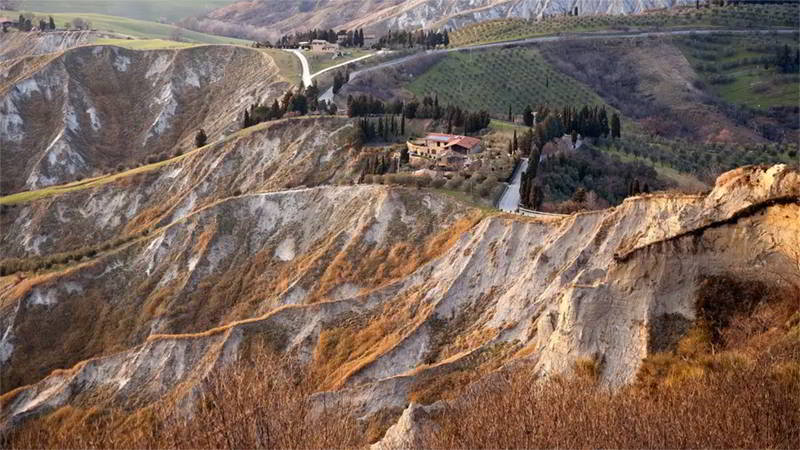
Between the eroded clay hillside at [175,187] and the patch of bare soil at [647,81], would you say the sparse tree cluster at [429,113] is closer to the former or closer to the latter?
the eroded clay hillside at [175,187]

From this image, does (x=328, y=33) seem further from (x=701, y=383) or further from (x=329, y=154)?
(x=701, y=383)

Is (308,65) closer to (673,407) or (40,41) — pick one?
(40,41)

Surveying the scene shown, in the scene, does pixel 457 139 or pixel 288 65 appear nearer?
pixel 457 139

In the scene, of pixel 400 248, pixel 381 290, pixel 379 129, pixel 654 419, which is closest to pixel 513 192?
pixel 400 248

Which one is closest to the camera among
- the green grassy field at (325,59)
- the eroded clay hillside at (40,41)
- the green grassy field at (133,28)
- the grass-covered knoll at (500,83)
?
the grass-covered knoll at (500,83)

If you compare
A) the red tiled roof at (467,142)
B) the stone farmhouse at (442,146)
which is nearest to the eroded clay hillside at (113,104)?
the stone farmhouse at (442,146)

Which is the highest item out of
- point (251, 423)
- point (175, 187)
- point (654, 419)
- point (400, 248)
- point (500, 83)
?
point (251, 423)
